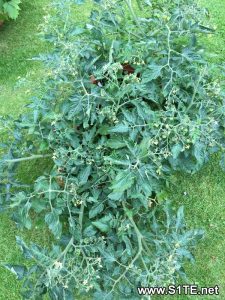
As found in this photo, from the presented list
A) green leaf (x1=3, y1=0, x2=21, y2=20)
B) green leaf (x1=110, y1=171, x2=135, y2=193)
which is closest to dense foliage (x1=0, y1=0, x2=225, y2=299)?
green leaf (x1=110, y1=171, x2=135, y2=193)

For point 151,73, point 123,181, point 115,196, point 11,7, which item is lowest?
point 115,196

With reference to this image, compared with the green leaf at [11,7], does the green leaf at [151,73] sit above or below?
below

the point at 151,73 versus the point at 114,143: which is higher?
the point at 151,73

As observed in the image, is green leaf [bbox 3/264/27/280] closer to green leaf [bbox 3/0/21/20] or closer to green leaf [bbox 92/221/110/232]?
green leaf [bbox 92/221/110/232]

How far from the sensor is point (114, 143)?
2.86 m

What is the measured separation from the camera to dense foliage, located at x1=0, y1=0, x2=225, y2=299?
261cm

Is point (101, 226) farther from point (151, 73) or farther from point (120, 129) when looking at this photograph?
point (151, 73)

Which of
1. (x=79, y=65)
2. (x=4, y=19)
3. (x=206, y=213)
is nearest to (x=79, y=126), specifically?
(x=79, y=65)

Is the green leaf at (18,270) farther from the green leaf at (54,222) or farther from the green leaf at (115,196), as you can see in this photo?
the green leaf at (115,196)

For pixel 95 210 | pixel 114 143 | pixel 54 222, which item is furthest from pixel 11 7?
pixel 54 222

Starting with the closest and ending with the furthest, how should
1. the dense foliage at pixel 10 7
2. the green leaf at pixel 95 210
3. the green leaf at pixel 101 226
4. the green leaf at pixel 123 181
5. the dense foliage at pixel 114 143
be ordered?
the green leaf at pixel 123 181 < the dense foliage at pixel 114 143 < the green leaf at pixel 101 226 < the green leaf at pixel 95 210 < the dense foliage at pixel 10 7

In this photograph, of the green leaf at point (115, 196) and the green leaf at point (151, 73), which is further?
the green leaf at point (151, 73)

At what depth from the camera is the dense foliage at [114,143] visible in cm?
261

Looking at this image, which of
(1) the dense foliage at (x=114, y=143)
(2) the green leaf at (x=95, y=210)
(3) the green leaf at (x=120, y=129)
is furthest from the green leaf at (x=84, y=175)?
(3) the green leaf at (x=120, y=129)
